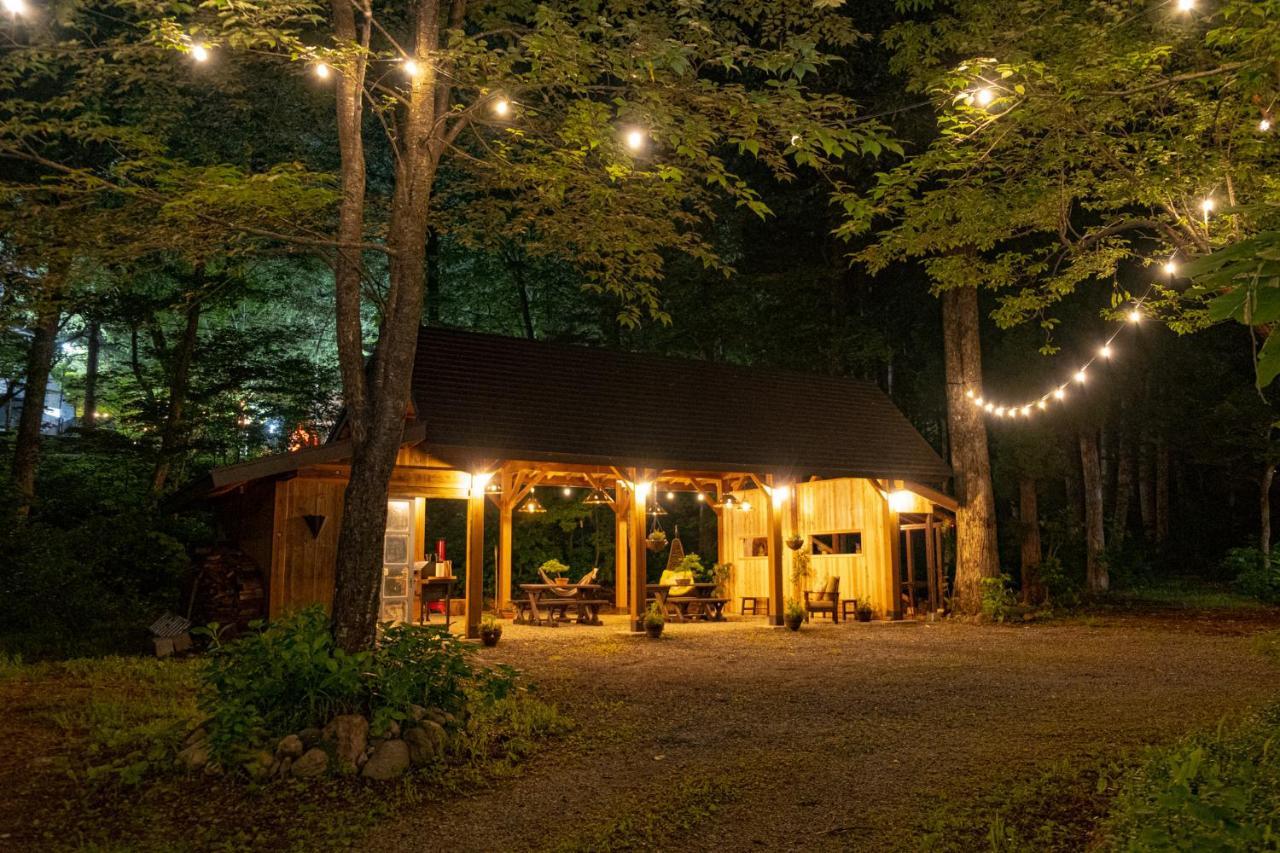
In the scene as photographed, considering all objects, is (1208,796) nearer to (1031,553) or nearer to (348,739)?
(348,739)

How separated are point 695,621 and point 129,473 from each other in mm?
12679

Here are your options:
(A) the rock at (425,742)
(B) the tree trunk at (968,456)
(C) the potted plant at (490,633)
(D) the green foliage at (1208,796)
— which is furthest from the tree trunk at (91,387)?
(D) the green foliage at (1208,796)

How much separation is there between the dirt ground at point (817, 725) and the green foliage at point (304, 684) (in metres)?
0.96

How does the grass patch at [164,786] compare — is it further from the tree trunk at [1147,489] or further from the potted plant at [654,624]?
the tree trunk at [1147,489]

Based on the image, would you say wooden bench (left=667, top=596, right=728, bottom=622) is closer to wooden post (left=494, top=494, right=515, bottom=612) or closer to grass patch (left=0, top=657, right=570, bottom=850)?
wooden post (left=494, top=494, right=515, bottom=612)

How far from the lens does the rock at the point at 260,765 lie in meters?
5.23

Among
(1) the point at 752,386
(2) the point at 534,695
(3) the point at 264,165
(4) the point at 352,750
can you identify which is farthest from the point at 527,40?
(3) the point at 264,165

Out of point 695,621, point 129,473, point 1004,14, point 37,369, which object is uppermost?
point 1004,14

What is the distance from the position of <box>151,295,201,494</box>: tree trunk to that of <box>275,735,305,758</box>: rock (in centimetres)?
1285

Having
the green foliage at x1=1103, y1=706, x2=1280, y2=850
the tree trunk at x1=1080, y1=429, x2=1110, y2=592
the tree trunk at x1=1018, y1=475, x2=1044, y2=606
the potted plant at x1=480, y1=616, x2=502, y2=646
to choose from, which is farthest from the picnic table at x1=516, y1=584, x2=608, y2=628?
the tree trunk at x1=1080, y1=429, x2=1110, y2=592

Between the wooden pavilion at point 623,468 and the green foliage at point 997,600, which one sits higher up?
the wooden pavilion at point 623,468

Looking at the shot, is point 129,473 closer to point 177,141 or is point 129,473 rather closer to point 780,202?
point 177,141

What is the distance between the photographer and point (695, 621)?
16.9m

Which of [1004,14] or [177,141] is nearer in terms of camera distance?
[1004,14]
